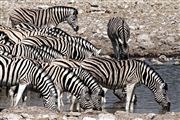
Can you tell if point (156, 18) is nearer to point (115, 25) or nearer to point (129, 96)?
point (115, 25)

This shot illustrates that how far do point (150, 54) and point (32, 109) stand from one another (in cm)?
1137

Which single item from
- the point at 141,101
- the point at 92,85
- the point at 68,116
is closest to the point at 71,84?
the point at 92,85

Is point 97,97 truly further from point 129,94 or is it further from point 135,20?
point 135,20

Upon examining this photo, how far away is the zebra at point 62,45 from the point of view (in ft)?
49.4

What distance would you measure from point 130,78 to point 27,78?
2256 mm

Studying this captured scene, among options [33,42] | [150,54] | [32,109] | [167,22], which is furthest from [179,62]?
[32,109]

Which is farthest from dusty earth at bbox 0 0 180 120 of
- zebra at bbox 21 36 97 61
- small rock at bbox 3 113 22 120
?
small rock at bbox 3 113 22 120

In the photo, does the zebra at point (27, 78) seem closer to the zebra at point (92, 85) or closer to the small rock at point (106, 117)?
the zebra at point (92, 85)

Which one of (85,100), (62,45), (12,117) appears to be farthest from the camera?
(62,45)

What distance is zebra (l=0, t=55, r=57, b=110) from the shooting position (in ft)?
37.2

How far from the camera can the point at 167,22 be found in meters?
22.4

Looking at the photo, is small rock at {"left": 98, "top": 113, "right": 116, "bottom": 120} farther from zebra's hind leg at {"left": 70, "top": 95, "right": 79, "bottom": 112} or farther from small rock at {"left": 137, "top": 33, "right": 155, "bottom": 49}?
small rock at {"left": 137, "top": 33, "right": 155, "bottom": 49}

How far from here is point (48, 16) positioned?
1980cm

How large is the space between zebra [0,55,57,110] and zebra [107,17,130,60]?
23.6 feet
